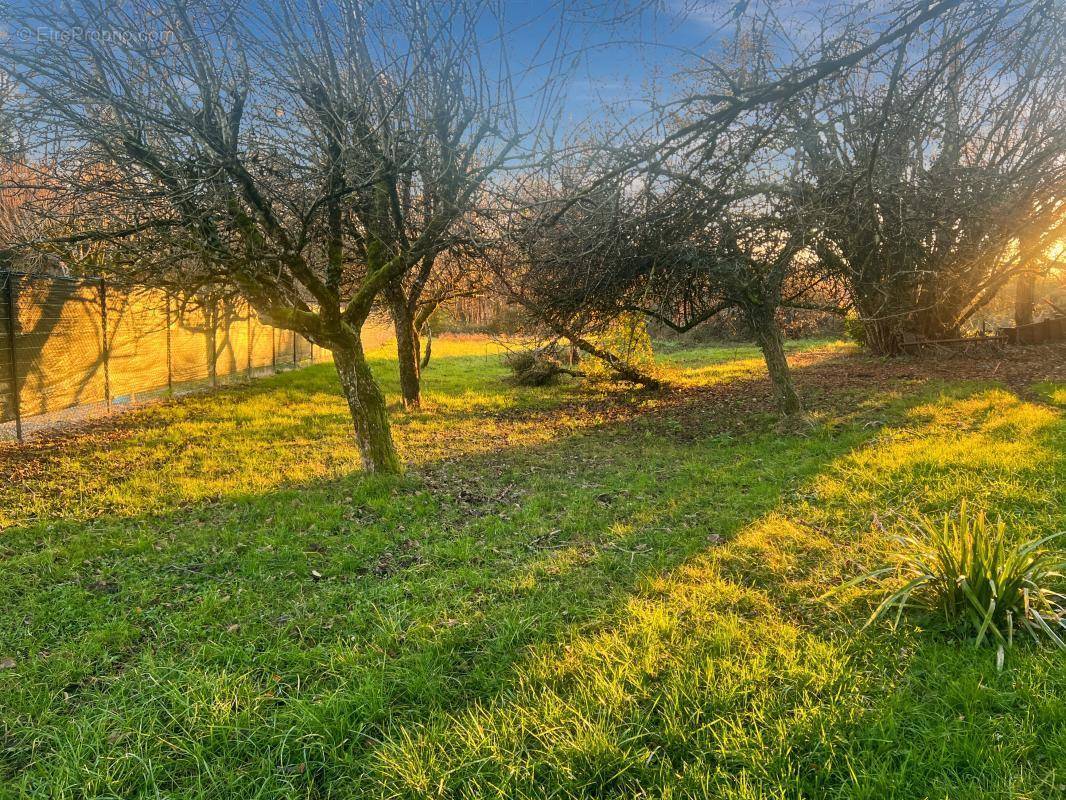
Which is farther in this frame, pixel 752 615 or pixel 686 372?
pixel 686 372

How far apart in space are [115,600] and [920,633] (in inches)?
210

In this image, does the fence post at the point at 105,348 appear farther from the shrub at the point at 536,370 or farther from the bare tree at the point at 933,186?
the bare tree at the point at 933,186

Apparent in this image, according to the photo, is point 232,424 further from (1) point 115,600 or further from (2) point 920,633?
(2) point 920,633

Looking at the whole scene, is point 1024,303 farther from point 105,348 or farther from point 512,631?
point 105,348

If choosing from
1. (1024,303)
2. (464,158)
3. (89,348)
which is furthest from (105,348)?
(1024,303)

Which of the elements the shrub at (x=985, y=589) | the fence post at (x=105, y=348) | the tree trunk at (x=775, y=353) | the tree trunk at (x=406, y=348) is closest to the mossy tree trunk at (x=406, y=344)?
the tree trunk at (x=406, y=348)

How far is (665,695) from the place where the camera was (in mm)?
2670

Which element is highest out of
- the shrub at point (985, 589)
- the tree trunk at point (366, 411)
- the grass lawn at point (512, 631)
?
the tree trunk at point (366, 411)

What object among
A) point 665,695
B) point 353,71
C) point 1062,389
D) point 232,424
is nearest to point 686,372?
point 1062,389

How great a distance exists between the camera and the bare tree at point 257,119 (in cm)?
432

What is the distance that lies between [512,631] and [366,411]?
14.0 feet

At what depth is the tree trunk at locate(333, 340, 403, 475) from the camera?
6837 mm

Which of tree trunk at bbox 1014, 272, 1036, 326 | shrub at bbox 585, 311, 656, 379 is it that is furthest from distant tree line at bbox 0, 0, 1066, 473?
tree trunk at bbox 1014, 272, 1036, 326

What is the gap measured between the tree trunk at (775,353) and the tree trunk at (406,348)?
21.9ft
